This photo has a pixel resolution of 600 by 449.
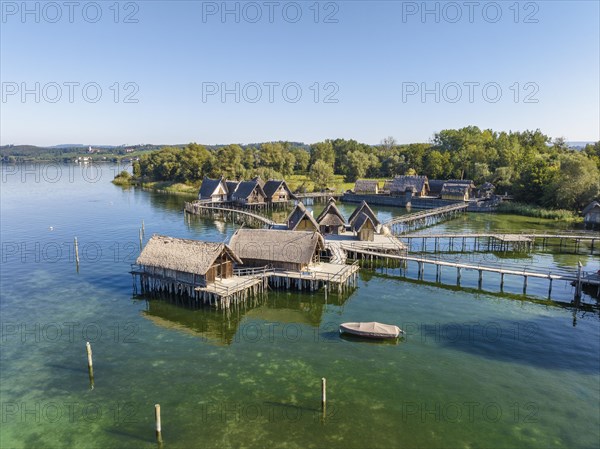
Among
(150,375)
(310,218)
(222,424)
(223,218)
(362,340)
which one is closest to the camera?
(222,424)

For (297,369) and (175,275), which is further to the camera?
(175,275)

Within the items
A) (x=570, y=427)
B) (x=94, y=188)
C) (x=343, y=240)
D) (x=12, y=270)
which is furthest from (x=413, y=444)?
(x=94, y=188)

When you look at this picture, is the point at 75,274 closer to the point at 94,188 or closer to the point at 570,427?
the point at 570,427

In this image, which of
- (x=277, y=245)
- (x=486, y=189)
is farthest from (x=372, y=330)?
(x=486, y=189)

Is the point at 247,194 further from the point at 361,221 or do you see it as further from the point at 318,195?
the point at 361,221

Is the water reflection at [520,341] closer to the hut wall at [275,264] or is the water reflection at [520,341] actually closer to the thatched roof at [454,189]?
the hut wall at [275,264]

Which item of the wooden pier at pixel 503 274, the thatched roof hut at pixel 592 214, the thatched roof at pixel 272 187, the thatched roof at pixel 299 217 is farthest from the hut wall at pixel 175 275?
the thatched roof hut at pixel 592 214
